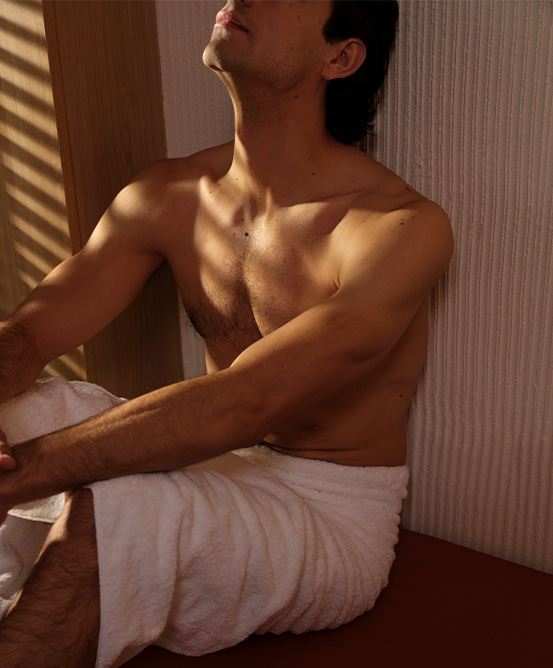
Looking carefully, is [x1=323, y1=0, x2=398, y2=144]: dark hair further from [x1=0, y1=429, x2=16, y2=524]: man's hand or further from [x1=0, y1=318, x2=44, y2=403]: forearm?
[x1=0, y1=429, x2=16, y2=524]: man's hand

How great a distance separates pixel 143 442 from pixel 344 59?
0.81 meters

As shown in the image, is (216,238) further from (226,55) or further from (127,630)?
(127,630)

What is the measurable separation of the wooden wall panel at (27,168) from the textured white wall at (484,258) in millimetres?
395

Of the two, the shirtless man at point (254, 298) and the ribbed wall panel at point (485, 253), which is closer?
the shirtless man at point (254, 298)

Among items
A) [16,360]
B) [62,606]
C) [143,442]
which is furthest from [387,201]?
[62,606]

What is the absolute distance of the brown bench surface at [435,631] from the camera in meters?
1.23

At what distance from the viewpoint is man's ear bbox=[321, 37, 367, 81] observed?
4.62 feet

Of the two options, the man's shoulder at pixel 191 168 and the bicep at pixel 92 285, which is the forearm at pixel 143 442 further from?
the man's shoulder at pixel 191 168

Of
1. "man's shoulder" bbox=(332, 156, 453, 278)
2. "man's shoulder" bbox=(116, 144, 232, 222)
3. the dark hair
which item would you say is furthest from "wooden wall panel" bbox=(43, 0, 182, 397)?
"man's shoulder" bbox=(332, 156, 453, 278)

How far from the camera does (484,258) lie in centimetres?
144

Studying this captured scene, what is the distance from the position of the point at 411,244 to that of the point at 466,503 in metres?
0.63

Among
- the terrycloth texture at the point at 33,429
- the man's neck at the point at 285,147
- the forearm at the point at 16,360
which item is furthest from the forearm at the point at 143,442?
the man's neck at the point at 285,147

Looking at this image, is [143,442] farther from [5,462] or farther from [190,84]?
[190,84]

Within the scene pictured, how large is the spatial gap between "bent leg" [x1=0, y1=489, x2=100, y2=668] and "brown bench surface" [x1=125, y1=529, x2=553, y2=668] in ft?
0.74
